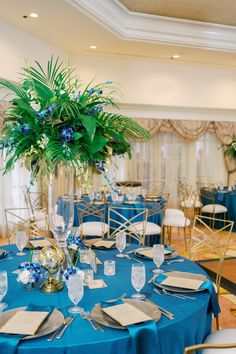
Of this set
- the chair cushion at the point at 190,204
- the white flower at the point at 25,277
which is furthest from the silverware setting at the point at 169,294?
the chair cushion at the point at 190,204

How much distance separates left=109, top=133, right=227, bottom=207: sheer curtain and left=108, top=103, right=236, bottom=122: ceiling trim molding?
0.51 m

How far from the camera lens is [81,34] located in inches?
260

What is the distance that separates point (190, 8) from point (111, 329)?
5945mm

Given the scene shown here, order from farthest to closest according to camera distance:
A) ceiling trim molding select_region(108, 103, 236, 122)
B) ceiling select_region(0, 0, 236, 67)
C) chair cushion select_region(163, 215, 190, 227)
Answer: ceiling trim molding select_region(108, 103, 236, 122) → chair cushion select_region(163, 215, 190, 227) → ceiling select_region(0, 0, 236, 67)

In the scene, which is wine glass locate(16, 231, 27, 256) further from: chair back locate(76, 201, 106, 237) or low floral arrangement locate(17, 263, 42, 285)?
chair back locate(76, 201, 106, 237)

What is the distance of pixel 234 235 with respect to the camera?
720 cm

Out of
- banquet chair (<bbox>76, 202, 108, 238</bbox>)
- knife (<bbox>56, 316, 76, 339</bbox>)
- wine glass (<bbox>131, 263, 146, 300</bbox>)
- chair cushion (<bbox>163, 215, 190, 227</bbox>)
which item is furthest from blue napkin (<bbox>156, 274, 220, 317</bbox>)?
chair cushion (<bbox>163, 215, 190, 227</bbox>)

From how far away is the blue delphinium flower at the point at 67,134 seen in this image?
1.94m

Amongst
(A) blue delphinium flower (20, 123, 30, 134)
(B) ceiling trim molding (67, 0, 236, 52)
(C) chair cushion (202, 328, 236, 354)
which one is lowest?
(C) chair cushion (202, 328, 236, 354)

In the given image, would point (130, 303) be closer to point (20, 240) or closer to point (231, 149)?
point (20, 240)

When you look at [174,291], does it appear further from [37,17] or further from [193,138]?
[193,138]

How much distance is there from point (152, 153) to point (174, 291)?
291 inches

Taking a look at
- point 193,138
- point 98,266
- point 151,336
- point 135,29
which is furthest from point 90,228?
point 193,138

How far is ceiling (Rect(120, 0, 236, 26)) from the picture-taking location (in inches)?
230
